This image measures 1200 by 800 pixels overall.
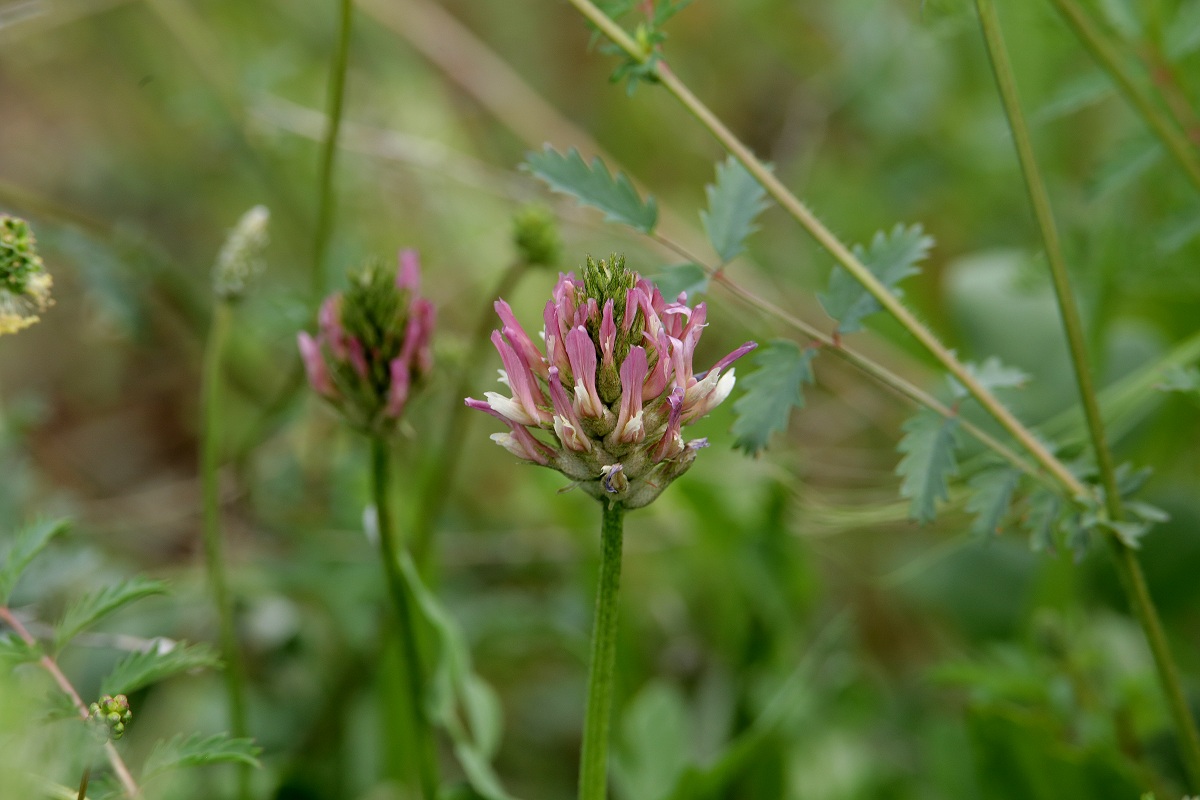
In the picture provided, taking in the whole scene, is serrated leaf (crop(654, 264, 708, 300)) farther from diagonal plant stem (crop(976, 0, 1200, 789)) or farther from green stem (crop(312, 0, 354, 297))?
A: green stem (crop(312, 0, 354, 297))

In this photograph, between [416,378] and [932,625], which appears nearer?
[416,378]

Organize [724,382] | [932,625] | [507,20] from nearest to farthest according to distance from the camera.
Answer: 1. [724,382]
2. [932,625]
3. [507,20]

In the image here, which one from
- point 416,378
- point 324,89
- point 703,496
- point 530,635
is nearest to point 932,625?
point 703,496

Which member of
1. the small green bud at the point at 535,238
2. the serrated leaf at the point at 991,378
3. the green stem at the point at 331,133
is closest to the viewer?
the serrated leaf at the point at 991,378

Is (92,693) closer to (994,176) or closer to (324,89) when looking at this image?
(324,89)

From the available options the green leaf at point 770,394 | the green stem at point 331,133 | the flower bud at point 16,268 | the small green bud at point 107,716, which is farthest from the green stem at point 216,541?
the green leaf at point 770,394

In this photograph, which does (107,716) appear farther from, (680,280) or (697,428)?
(697,428)

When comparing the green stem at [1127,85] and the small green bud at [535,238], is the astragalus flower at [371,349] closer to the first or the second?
the small green bud at [535,238]
